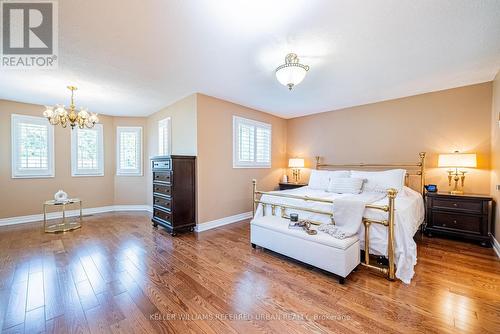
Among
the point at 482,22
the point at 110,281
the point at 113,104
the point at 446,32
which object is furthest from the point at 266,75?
the point at 113,104

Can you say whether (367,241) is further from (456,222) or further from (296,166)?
(296,166)

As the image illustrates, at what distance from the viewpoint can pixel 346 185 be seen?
3.89 metres

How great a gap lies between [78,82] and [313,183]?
193 inches

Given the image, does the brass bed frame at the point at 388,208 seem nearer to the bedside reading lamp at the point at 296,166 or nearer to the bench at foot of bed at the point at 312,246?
the bench at foot of bed at the point at 312,246

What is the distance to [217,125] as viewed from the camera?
4.47 m

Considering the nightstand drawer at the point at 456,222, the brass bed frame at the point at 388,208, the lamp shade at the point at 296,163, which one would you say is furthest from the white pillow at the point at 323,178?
the nightstand drawer at the point at 456,222

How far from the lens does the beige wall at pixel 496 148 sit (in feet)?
10.2

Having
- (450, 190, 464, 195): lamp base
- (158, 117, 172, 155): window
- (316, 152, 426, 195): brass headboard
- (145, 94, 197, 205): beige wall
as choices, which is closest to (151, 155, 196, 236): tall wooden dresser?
(145, 94, 197, 205): beige wall

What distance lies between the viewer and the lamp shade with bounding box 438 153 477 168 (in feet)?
11.1

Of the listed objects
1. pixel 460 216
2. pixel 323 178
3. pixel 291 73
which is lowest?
pixel 460 216

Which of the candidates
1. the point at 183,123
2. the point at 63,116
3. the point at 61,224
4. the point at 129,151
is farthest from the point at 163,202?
the point at 129,151

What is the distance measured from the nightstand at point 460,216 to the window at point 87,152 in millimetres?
7805

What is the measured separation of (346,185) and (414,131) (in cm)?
193

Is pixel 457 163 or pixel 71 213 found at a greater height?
pixel 457 163
